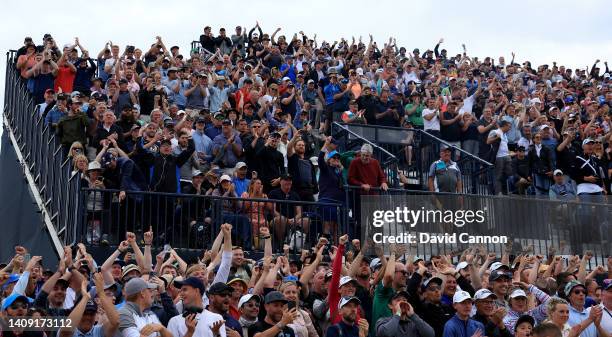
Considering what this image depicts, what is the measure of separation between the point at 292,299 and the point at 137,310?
198cm

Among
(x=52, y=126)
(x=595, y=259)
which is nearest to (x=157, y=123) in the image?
(x=52, y=126)

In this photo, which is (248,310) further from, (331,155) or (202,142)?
(202,142)

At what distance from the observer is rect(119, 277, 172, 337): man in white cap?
9805 millimetres

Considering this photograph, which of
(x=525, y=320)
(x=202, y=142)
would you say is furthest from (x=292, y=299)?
(x=202, y=142)

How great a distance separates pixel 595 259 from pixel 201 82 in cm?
859

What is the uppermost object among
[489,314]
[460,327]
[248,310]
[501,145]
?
[501,145]

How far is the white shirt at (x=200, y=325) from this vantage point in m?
→ 9.86

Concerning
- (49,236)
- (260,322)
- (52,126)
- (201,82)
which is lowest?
(260,322)

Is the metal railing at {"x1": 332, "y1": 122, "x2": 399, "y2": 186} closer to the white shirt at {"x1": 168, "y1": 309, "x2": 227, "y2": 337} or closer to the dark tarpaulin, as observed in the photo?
the dark tarpaulin

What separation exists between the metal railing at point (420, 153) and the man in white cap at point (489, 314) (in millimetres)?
8720

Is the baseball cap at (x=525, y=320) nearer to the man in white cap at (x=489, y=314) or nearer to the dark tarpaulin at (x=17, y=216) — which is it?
the man in white cap at (x=489, y=314)

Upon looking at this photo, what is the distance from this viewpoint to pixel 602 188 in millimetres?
21234

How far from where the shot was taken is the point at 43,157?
18.7 m

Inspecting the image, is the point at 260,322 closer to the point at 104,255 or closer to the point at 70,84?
the point at 104,255
